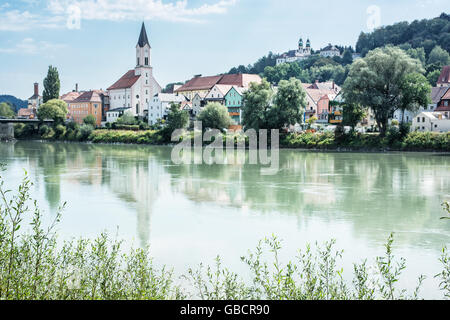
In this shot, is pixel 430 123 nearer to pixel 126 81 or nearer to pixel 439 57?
pixel 126 81

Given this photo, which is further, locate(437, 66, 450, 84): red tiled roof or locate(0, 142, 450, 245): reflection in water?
locate(437, 66, 450, 84): red tiled roof

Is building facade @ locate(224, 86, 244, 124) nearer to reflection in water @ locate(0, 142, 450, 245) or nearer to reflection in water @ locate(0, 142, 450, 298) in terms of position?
reflection in water @ locate(0, 142, 450, 245)

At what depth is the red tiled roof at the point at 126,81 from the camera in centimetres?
8971

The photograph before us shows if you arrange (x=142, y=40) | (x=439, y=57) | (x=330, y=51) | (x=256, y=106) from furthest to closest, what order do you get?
(x=330, y=51) < (x=439, y=57) < (x=142, y=40) < (x=256, y=106)

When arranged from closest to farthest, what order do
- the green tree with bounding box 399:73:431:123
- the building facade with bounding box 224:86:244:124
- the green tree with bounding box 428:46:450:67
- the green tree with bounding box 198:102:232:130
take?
1. the green tree with bounding box 399:73:431:123
2. the green tree with bounding box 198:102:232:130
3. the building facade with bounding box 224:86:244:124
4. the green tree with bounding box 428:46:450:67

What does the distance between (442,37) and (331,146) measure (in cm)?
9013

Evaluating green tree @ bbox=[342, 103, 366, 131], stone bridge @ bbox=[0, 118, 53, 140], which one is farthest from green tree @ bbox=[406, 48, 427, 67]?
stone bridge @ bbox=[0, 118, 53, 140]

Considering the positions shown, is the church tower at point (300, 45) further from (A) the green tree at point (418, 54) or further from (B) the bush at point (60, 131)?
(B) the bush at point (60, 131)

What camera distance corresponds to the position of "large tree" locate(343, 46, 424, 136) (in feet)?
138

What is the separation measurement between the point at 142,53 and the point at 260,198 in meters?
78.4

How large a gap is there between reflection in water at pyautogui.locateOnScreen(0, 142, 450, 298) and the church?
57148mm

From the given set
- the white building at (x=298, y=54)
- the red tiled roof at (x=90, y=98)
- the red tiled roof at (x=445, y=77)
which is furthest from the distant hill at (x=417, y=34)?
the red tiled roof at (x=90, y=98)

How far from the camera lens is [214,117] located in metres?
54.4

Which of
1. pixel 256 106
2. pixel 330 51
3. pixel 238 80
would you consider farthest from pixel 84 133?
pixel 330 51
